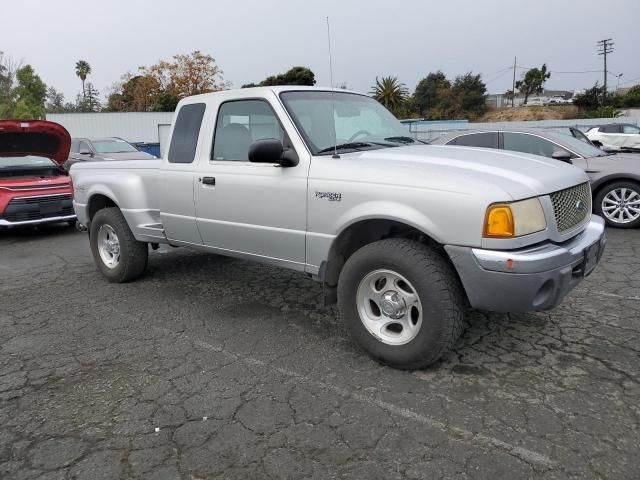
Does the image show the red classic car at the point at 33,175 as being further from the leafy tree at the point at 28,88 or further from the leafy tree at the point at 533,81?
the leafy tree at the point at 533,81

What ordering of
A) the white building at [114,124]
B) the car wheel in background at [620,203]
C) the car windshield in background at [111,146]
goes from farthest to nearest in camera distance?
the white building at [114,124] < the car windshield in background at [111,146] < the car wheel in background at [620,203]

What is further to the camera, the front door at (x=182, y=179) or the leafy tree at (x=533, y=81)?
the leafy tree at (x=533, y=81)

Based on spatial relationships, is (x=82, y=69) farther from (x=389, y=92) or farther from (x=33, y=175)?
(x=33, y=175)

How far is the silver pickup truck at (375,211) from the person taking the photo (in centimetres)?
297

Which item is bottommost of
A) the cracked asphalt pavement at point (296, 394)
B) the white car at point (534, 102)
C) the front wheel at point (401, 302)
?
the cracked asphalt pavement at point (296, 394)

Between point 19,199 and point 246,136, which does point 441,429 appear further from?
point 19,199

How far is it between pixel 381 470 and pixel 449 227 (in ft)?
4.60

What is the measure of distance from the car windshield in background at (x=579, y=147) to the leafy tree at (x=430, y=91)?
6371 centimetres

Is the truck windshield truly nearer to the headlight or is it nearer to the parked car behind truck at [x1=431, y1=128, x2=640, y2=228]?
the headlight

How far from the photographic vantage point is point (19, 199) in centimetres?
830

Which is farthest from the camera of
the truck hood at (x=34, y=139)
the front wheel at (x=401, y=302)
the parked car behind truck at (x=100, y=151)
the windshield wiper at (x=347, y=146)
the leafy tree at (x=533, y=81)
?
the leafy tree at (x=533, y=81)

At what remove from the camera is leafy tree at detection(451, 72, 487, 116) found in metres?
67.1

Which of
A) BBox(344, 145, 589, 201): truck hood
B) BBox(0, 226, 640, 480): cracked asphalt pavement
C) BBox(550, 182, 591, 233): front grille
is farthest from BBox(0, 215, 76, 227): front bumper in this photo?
BBox(550, 182, 591, 233): front grille

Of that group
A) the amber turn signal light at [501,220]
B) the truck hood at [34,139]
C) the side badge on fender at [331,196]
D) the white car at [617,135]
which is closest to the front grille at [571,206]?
the amber turn signal light at [501,220]
